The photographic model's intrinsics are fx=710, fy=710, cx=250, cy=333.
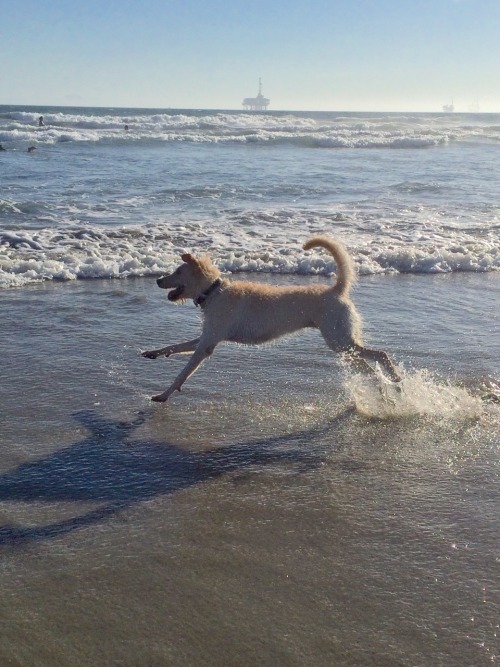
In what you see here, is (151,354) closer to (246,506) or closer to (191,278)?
(191,278)

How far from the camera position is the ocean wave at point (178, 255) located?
867cm

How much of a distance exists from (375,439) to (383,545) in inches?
49.3

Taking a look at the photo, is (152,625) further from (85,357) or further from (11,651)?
(85,357)

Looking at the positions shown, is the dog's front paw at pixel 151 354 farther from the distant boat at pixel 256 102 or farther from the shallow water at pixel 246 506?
the distant boat at pixel 256 102

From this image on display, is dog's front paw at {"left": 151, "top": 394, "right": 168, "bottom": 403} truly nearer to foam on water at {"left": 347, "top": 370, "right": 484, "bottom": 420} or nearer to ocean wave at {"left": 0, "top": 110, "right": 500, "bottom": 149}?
foam on water at {"left": 347, "top": 370, "right": 484, "bottom": 420}

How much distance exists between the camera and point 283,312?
510cm

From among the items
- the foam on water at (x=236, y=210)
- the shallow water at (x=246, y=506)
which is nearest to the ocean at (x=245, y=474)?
the shallow water at (x=246, y=506)

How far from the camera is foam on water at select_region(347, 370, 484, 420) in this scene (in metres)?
4.68

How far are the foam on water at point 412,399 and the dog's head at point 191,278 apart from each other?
127 centimetres

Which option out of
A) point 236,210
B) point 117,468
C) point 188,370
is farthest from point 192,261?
point 236,210

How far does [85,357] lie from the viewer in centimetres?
562

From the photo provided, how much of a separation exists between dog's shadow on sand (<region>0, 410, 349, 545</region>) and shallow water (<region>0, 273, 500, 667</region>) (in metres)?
0.01

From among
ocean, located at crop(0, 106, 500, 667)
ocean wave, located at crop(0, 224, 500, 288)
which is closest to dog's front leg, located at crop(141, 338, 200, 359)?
ocean, located at crop(0, 106, 500, 667)

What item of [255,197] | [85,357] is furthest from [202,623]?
[255,197]
